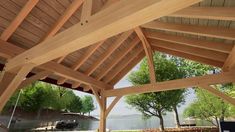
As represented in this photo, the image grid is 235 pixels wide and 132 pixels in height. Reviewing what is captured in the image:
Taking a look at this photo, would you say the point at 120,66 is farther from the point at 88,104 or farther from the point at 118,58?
the point at 88,104

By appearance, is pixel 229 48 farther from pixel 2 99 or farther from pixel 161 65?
pixel 161 65

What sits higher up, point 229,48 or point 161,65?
point 161,65

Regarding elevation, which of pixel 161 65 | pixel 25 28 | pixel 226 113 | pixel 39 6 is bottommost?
pixel 226 113

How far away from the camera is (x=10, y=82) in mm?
3445

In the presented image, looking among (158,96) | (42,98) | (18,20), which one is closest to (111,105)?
(18,20)

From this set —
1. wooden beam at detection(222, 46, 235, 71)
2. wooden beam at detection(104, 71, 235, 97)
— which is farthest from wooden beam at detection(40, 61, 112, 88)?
wooden beam at detection(222, 46, 235, 71)

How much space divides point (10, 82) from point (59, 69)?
4.57ft

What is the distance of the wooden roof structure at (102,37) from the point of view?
6.65ft

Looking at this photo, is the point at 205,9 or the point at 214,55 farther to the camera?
the point at 214,55

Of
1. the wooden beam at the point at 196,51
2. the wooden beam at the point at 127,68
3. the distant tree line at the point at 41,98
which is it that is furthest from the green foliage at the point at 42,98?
the wooden beam at the point at 196,51

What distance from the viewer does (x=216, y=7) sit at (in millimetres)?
2947

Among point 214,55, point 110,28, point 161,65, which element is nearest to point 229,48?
point 214,55

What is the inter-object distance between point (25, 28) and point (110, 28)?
7.86ft

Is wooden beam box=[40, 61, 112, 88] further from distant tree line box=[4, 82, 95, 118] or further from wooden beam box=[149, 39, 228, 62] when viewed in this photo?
distant tree line box=[4, 82, 95, 118]
